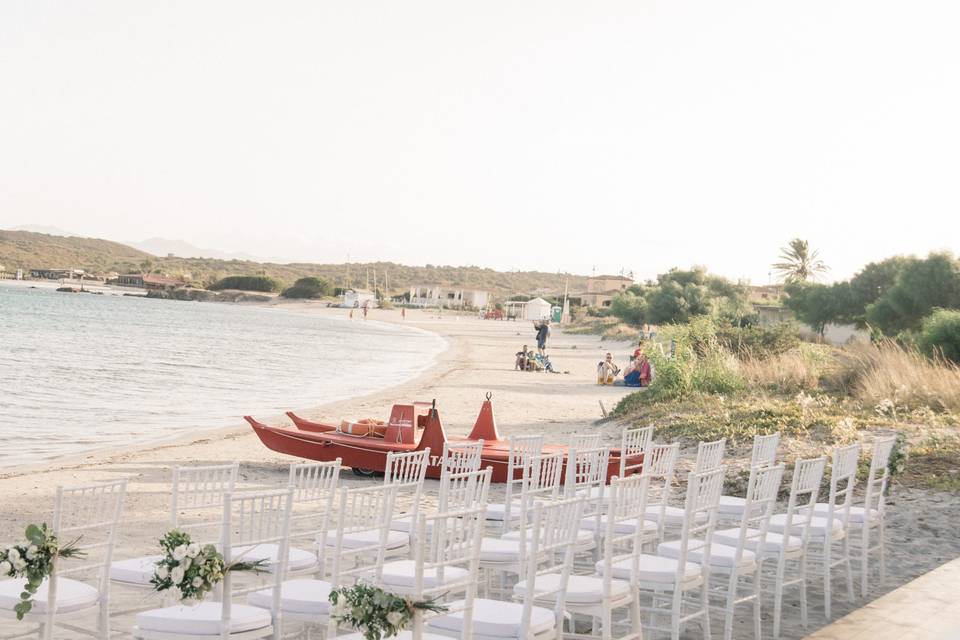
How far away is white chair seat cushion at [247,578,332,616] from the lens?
4.85 metres

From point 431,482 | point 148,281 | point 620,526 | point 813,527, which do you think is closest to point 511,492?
point 620,526

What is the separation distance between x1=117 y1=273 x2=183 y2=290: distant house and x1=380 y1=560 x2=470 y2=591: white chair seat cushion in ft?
526

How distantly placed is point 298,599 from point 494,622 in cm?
96

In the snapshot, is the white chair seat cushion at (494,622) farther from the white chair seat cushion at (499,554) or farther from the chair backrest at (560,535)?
the white chair seat cushion at (499,554)

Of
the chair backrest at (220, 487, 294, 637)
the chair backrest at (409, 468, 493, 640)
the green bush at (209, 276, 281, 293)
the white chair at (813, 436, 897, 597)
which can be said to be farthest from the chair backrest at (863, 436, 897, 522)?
the green bush at (209, 276, 281, 293)

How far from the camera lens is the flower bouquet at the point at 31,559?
4.30 m

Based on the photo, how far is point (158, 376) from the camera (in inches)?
1305

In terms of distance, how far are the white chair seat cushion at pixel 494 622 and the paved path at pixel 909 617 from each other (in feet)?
4.26

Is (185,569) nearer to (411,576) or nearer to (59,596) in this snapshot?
(59,596)

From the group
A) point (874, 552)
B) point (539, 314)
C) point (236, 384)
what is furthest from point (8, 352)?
point (539, 314)

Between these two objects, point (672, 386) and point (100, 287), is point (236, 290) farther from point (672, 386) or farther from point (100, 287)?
point (672, 386)

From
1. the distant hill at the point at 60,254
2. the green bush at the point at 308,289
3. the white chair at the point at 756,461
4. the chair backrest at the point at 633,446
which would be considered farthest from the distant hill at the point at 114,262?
the white chair at the point at 756,461

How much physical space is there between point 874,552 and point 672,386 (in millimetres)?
9929

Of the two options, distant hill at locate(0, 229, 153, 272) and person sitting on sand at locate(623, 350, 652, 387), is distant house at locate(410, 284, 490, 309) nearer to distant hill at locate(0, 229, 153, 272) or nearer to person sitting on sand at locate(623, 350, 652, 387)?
distant hill at locate(0, 229, 153, 272)
